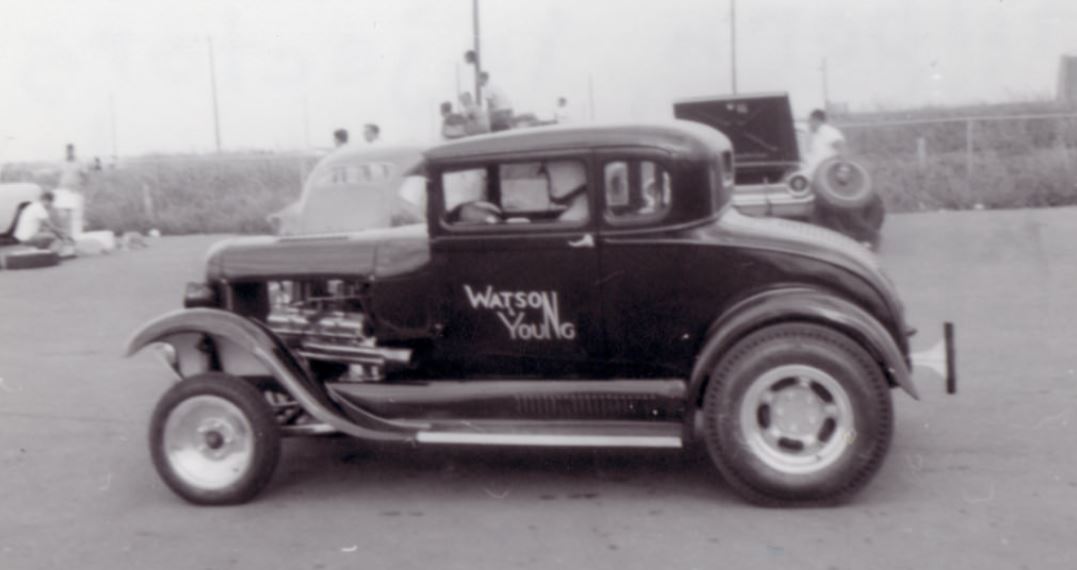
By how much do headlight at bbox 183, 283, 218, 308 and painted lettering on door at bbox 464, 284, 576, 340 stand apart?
144cm

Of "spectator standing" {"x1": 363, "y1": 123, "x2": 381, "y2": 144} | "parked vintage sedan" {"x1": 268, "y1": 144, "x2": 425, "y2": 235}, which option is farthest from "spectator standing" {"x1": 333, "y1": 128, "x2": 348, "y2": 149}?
"parked vintage sedan" {"x1": 268, "y1": 144, "x2": 425, "y2": 235}

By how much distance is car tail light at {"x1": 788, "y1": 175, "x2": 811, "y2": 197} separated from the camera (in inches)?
539

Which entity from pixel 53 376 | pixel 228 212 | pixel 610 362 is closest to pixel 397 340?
pixel 610 362

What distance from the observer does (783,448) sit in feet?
18.0

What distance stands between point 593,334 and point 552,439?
1.70ft

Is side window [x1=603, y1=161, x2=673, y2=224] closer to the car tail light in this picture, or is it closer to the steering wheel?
the steering wheel

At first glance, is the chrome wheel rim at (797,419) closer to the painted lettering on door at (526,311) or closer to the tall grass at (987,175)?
the painted lettering on door at (526,311)

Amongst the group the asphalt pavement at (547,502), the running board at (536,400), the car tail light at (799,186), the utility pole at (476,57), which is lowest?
the asphalt pavement at (547,502)

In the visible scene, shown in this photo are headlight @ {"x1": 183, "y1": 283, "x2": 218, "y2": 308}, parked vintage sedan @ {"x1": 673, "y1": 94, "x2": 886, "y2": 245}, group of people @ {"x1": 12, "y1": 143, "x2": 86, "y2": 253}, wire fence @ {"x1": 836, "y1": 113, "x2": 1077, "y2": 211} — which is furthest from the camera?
wire fence @ {"x1": 836, "y1": 113, "x2": 1077, "y2": 211}

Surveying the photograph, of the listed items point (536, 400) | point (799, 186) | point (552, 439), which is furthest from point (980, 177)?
point (552, 439)

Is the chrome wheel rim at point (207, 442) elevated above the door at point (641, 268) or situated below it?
below

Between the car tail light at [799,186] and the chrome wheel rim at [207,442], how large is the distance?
9064 mm

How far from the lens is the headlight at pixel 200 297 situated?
639cm

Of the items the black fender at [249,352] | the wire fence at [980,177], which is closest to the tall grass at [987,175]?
the wire fence at [980,177]
